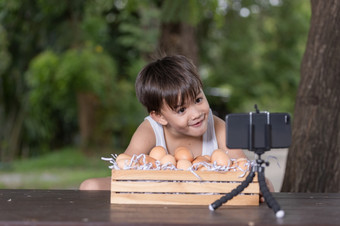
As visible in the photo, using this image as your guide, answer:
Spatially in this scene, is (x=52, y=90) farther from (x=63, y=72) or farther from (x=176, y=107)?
(x=176, y=107)

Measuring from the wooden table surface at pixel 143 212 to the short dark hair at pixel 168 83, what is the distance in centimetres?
51

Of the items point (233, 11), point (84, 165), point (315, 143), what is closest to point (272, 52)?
point (233, 11)

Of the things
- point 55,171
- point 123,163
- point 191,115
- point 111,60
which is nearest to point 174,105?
point 191,115

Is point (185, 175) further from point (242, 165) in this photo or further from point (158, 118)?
point (158, 118)

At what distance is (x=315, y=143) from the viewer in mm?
3691

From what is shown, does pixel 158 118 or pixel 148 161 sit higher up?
pixel 158 118

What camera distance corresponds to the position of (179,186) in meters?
1.92

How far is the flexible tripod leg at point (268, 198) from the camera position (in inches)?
66.9

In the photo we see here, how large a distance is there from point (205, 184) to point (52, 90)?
9230mm

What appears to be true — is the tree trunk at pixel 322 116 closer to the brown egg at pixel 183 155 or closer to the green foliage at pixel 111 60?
the brown egg at pixel 183 155

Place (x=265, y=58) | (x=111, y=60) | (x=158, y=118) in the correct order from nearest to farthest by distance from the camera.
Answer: (x=158, y=118)
(x=111, y=60)
(x=265, y=58)

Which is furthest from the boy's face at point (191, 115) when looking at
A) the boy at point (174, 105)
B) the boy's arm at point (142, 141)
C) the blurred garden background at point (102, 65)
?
the blurred garden background at point (102, 65)

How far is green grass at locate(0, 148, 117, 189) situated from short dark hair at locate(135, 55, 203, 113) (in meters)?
6.20

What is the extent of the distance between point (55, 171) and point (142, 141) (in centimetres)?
823
